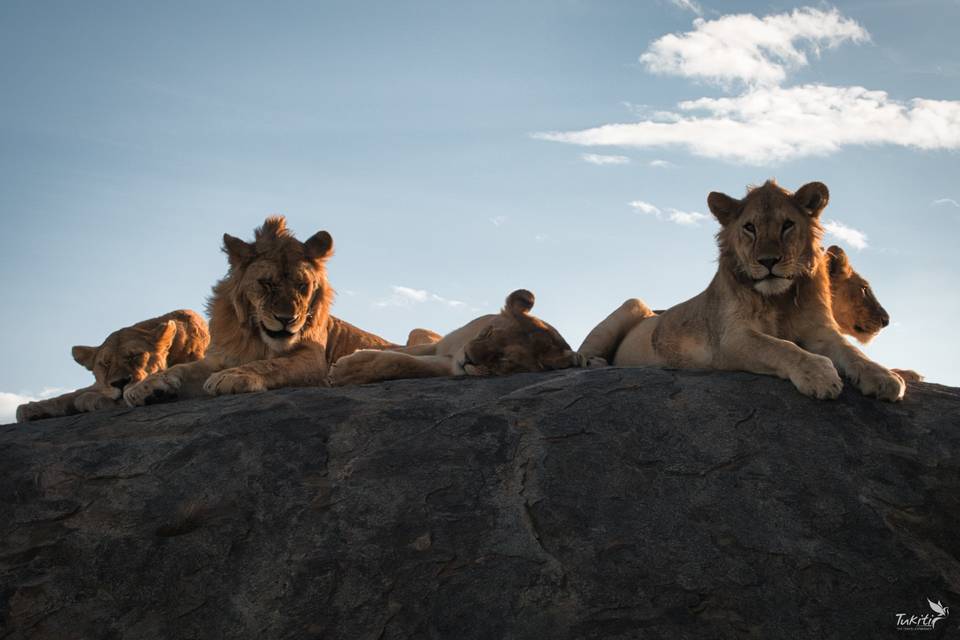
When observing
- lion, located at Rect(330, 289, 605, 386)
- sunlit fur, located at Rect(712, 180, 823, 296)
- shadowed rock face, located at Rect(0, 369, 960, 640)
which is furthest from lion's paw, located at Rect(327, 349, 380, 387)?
sunlit fur, located at Rect(712, 180, 823, 296)

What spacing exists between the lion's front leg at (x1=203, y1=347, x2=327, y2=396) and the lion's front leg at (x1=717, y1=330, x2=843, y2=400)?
2921 millimetres

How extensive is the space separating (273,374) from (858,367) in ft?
12.6

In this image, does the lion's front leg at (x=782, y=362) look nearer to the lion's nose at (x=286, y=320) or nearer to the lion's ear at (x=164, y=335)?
the lion's nose at (x=286, y=320)

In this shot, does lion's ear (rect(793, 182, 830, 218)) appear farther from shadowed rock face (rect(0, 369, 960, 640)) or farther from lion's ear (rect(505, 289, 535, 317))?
lion's ear (rect(505, 289, 535, 317))

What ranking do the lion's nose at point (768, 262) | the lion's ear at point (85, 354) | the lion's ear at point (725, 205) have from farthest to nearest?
the lion's ear at point (85, 354) → the lion's ear at point (725, 205) → the lion's nose at point (768, 262)

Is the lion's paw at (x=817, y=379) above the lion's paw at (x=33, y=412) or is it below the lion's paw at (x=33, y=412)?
above

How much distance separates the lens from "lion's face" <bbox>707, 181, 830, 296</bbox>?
6.17 metres

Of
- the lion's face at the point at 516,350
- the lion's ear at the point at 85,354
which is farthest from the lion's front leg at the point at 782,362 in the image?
the lion's ear at the point at 85,354

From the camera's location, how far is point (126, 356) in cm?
787

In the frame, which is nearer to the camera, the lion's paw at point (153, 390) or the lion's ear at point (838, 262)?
the lion's paw at point (153, 390)

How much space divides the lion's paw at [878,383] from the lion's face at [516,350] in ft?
6.76

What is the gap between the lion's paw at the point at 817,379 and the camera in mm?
5316

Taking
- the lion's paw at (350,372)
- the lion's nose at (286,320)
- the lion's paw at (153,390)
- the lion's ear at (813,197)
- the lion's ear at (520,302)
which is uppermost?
the lion's ear at (813,197)

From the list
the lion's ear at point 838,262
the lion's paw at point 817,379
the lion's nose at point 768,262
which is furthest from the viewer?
the lion's ear at point 838,262
